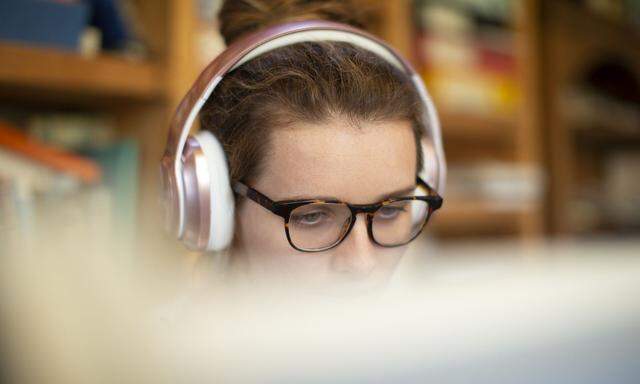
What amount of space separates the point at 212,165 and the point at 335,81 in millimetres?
102

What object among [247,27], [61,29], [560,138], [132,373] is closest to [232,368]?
[132,373]

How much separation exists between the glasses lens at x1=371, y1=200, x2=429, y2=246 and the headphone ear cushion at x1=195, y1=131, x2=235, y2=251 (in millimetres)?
108

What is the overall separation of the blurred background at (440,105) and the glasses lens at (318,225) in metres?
0.19

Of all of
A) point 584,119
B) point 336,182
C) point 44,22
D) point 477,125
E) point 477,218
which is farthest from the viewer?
point 584,119

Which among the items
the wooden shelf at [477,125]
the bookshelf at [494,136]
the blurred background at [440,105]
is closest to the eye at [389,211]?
the blurred background at [440,105]

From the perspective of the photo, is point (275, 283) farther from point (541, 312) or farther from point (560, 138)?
point (560, 138)

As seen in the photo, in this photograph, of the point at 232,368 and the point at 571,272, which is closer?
the point at 232,368

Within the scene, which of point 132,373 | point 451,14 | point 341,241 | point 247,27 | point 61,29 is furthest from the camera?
point 451,14

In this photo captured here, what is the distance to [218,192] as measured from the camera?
364 mm

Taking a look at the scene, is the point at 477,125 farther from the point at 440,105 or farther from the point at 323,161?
the point at 323,161

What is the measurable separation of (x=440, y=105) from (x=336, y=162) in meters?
1.35

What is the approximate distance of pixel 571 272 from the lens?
0.32 m

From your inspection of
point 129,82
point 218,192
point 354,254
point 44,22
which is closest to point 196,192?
point 218,192

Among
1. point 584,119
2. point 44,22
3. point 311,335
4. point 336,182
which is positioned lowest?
point 311,335
